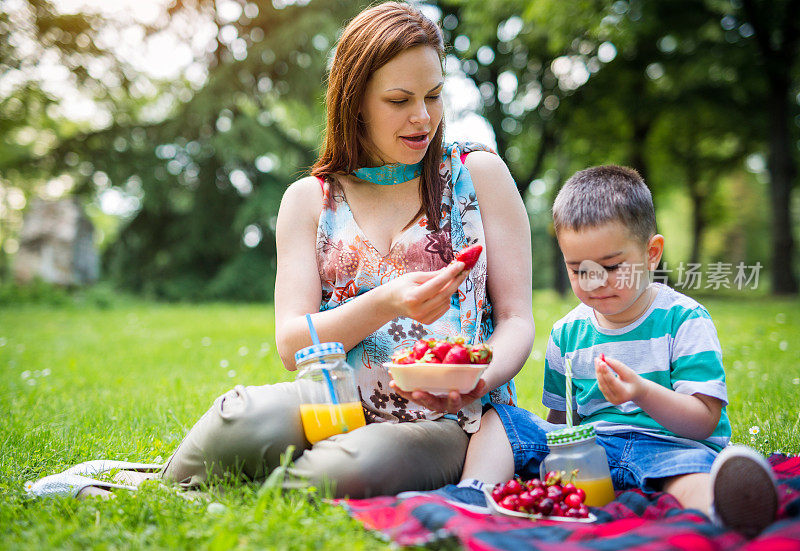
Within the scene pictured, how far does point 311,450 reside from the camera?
229 cm

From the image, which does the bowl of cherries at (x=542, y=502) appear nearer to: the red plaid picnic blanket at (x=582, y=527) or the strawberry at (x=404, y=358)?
the red plaid picnic blanket at (x=582, y=527)

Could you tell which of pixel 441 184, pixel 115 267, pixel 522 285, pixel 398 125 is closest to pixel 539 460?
pixel 522 285

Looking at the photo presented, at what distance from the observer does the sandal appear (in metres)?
2.39

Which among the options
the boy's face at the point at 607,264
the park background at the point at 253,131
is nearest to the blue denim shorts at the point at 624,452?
the boy's face at the point at 607,264

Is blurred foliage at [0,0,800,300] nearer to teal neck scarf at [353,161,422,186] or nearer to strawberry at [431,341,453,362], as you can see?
teal neck scarf at [353,161,422,186]

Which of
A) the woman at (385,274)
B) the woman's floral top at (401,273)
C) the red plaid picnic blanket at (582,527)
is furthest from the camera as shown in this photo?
the woman's floral top at (401,273)

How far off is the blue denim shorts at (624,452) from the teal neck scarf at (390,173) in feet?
3.36

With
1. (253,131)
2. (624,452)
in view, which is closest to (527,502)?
(624,452)

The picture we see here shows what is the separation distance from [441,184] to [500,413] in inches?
38.4

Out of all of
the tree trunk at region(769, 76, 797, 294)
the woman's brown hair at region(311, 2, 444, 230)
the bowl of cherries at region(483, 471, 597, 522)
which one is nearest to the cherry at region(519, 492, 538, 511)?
the bowl of cherries at region(483, 471, 597, 522)

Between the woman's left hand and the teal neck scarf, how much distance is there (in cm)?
100

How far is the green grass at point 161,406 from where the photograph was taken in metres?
1.92

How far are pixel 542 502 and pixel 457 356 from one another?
0.51 meters

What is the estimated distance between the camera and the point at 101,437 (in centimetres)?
343
